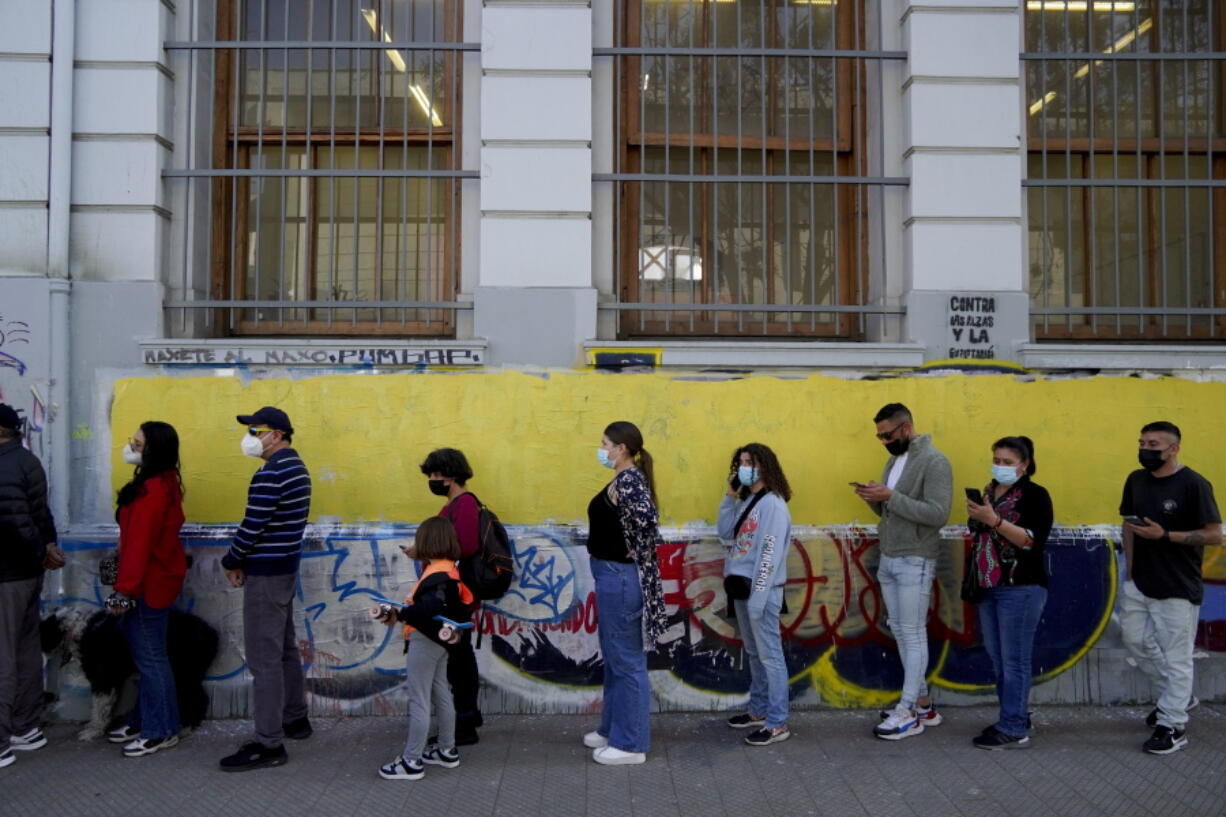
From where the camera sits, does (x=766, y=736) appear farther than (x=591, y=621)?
No

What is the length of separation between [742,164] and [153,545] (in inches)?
172

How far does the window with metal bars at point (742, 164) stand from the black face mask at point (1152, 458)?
2037 millimetres

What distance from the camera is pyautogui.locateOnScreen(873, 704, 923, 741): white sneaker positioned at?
5.80m

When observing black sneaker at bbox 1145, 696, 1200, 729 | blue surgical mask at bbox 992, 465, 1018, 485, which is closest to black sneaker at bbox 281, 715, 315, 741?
blue surgical mask at bbox 992, 465, 1018, 485

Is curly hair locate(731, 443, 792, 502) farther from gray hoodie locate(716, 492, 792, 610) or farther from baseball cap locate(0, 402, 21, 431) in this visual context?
baseball cap locate(0, 402, 21, 431)

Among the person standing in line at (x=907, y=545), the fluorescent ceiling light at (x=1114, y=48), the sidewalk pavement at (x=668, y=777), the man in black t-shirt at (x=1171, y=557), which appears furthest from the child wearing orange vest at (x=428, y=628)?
the fluorescent ceiling light at (x=1114, y=48)

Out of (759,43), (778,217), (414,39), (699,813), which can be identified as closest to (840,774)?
(699,813)

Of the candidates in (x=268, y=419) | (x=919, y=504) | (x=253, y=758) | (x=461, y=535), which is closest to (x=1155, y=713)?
(x=919, y=504)

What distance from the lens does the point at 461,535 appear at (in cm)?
555

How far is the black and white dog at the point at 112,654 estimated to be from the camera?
578 cm

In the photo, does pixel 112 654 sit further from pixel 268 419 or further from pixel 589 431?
pixel 589 431

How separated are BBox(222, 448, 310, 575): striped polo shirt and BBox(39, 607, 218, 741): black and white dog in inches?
34.2

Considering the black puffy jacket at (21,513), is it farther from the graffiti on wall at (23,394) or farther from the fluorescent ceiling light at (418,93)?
the fluorescent ceiling light at (418,93)

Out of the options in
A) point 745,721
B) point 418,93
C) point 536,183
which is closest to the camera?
point 745,721
